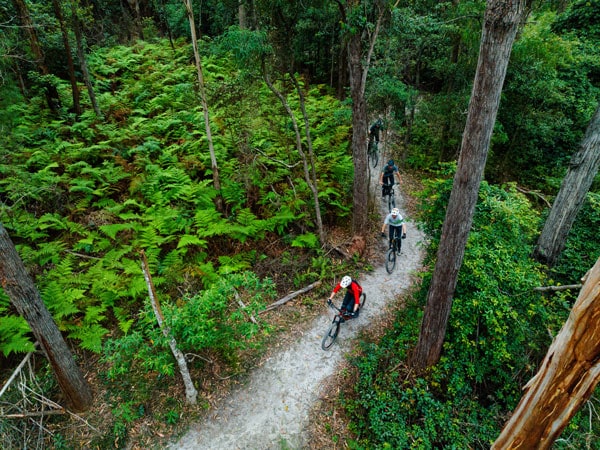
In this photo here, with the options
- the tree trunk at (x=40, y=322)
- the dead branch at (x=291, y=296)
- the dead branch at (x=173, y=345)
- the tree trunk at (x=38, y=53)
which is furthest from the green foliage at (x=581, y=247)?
the tree trunk at (x=38, y=53)

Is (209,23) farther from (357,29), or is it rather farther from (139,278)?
(139,278)

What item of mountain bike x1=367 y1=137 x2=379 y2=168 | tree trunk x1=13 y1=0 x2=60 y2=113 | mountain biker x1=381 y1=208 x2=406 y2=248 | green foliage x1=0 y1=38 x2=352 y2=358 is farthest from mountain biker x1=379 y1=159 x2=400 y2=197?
tree trunk x1=13 y1=0 x2=60 y2=113

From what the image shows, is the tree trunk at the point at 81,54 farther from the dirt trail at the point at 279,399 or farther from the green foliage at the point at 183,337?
the dirt trail at the point at 279,399

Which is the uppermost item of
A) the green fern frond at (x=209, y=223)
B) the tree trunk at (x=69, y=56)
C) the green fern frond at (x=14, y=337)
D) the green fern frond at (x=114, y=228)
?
the tree trunk at (x=69, y=56)

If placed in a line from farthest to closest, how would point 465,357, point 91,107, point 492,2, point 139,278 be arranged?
point 91,107, point 139,278, point 465,357, point 492,2

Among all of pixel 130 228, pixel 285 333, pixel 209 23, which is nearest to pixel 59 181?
pixel 130 228

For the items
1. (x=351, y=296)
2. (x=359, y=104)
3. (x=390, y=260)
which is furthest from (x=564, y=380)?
(x=390, y=260)

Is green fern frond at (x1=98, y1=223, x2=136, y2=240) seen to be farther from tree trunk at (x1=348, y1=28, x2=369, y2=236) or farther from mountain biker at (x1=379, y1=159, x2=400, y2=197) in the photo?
mountain biker at (x1=379, y1=159, x2=400, y2=197)

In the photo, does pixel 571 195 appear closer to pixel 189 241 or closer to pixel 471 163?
pixel 471 163

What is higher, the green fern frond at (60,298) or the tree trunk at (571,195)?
the tree trunk at (571,195)
